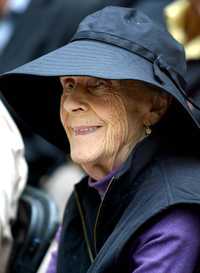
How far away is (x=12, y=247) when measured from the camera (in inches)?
103

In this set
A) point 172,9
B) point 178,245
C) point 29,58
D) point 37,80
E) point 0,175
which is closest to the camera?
point 178,245

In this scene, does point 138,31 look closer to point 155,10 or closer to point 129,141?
point 129,141

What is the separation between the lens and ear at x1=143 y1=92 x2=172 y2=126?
2055mm

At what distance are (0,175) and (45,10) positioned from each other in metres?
1.93

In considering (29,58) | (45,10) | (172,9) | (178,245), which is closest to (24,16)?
(45,10)

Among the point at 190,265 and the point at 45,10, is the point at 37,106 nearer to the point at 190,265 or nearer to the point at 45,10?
the point at 190,265

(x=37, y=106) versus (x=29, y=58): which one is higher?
(x=37, y=106)

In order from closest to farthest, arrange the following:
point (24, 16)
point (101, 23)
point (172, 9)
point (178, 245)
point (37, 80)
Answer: point (178, 245)
point (101, 23)
point (37, 80)
point (172, 9)
point (24, 16)

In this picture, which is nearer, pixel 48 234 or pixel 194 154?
pixel 194 154

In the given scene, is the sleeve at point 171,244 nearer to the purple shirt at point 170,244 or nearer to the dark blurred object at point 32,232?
the purple shirt at point 170,244

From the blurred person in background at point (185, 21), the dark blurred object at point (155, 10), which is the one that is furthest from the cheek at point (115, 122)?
the dark blurred object at point (155, 10)

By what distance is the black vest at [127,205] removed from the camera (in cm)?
187

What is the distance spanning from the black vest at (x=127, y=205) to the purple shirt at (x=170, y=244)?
25mm

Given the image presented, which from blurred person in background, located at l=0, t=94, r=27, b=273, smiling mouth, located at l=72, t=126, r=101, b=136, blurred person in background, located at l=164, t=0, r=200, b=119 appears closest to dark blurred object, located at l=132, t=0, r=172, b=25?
blurred person in background, located at l=164, t=0, r=200, b=119
